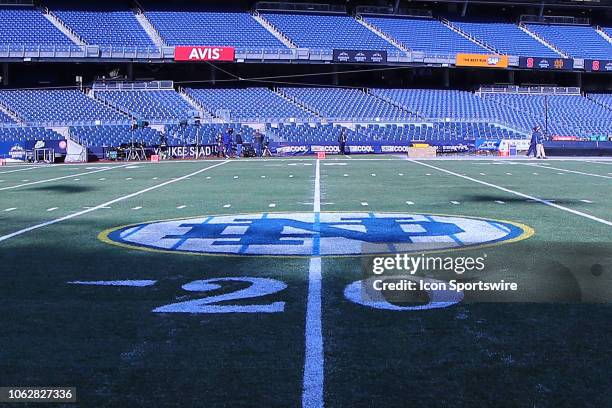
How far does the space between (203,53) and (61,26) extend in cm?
1046

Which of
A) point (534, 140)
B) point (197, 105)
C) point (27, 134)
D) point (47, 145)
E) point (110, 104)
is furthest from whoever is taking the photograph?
point (197, 105)

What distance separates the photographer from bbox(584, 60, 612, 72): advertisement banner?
194 feet

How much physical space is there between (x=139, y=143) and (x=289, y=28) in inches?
758

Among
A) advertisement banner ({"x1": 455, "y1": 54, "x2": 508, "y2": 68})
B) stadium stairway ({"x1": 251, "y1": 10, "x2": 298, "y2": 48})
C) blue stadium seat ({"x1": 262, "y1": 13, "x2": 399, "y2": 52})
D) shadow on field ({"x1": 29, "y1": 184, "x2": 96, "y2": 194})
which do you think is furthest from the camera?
advertisement banner ({"x1": 455, "y1": 54, "x2": 508, "y2": 68})

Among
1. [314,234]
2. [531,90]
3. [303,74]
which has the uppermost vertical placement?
[303,74]

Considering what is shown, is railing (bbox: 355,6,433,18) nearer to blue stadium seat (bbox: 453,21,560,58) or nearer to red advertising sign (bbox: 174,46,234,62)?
blue stadium seat (bbox: 453,21,560,58)

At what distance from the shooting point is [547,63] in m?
58.2

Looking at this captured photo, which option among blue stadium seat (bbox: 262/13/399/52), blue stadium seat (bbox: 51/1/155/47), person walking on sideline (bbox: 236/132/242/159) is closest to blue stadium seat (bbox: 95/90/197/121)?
blue stadium seat (bbox: 51/1/155/47)

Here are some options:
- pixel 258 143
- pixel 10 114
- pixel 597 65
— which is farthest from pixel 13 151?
pixel 597 65

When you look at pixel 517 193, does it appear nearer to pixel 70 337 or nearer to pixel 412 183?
pixel 412 183

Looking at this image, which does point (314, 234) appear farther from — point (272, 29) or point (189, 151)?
point (272, 29)

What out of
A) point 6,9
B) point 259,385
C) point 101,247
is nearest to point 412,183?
point 101,247

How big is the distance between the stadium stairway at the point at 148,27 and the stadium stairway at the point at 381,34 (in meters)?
16.5

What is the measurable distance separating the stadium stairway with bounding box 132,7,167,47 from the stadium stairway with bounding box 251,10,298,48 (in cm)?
832
